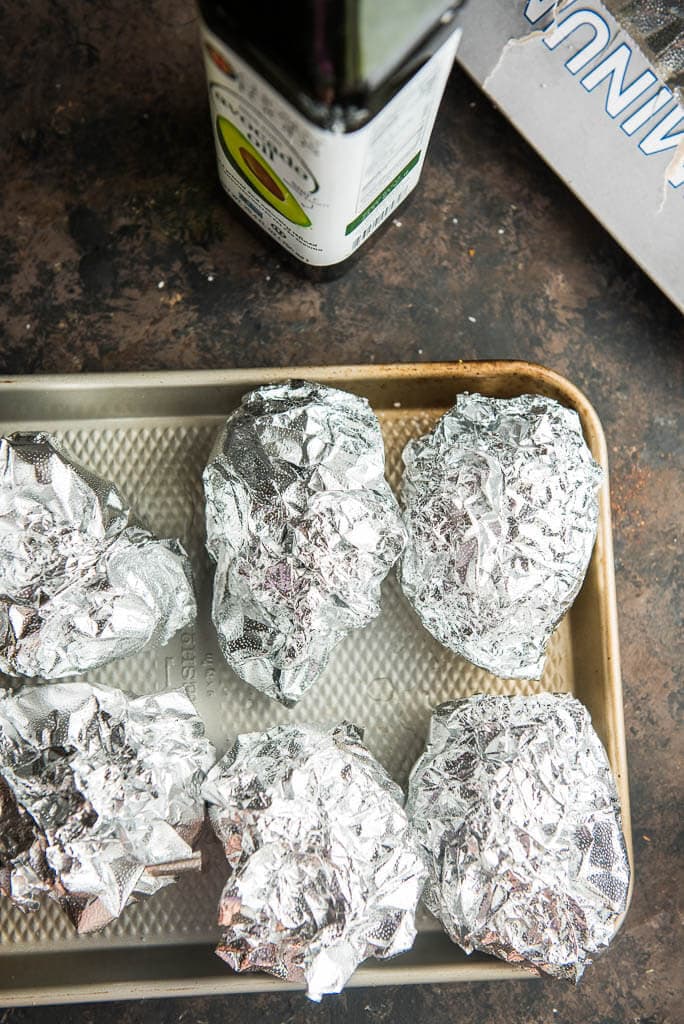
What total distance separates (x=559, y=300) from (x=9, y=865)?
917 mm

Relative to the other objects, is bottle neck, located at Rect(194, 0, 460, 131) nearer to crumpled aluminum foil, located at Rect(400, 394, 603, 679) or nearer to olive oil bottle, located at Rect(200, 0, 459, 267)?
olive oil bottle, located at Rect(200, 0, 459, 267)

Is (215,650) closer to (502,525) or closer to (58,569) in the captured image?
(58,569)

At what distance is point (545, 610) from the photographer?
33.4 inches

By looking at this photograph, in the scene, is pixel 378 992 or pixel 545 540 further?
pixel 378 992

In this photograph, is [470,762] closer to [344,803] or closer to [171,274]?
[344,803]

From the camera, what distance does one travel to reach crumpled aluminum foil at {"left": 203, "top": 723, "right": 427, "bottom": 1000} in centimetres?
79

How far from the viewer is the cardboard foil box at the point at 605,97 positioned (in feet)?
3.11

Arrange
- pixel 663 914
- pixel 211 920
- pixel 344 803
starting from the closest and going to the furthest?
pixel 344 803, pixel 211 920, pixel 663 914

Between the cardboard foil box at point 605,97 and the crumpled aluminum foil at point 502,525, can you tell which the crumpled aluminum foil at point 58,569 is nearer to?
the crumpled aluminum foil at point 502,525

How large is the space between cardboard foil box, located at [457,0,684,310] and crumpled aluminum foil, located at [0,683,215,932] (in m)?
0.80

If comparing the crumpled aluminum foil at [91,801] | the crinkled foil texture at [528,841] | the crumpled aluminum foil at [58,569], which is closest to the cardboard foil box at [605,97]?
the crinkled foil texture at [528,841]

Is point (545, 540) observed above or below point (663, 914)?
above

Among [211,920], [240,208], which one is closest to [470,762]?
[211,920]

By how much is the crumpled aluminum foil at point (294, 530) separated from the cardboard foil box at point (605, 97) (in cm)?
43
